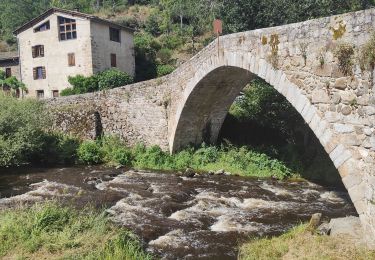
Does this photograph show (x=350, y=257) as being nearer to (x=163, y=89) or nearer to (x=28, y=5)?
(x=163, y=89)

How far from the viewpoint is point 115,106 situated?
18.6 metres

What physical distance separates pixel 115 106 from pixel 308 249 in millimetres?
13521

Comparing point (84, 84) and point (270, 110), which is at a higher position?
point (84, 84)

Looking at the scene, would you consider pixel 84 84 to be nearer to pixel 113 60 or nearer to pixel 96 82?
pixel 96 82

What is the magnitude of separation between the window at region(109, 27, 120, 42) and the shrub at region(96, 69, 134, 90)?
3.19 meters

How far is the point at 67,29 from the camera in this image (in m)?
26.0

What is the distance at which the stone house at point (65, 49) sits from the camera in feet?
83.0

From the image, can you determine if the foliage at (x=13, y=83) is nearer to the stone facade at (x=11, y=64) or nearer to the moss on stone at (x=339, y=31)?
the stone facade at (x=11, y=64)

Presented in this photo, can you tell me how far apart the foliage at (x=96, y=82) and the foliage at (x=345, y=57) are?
1889 centimetres

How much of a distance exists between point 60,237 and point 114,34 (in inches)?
873

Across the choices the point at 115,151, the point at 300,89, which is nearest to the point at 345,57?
the point at 300,89

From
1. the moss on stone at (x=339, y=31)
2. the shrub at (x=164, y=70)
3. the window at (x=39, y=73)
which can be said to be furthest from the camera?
the shrub at (x=164, y=70)

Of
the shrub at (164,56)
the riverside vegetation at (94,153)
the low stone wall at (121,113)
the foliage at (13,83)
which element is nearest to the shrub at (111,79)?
the low stone wall at (121,113)

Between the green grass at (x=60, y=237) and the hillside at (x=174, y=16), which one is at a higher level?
the hillside at (x=174, y=16)
